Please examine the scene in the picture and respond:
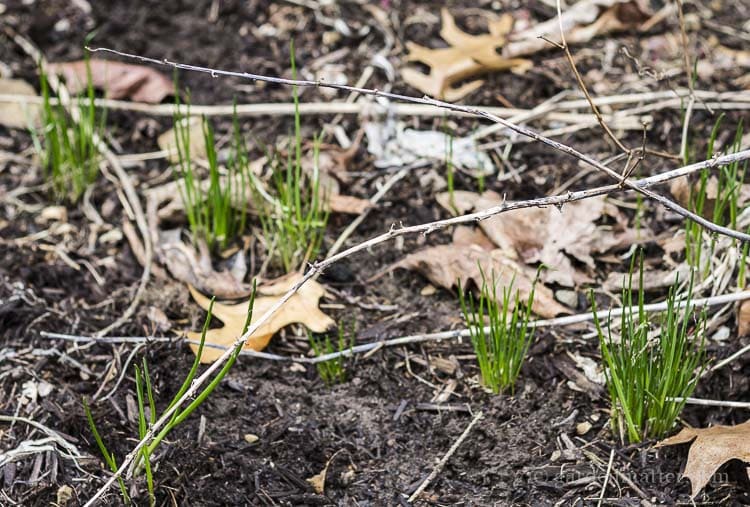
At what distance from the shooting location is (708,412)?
2184 millimetres

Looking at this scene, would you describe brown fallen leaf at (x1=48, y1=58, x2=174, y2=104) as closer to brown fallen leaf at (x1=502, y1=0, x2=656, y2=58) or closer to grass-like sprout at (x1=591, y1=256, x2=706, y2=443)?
brown fallen leaf at (x1=502, y1=0, x2=656, y2=58)

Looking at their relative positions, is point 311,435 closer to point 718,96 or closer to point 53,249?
point 53,249

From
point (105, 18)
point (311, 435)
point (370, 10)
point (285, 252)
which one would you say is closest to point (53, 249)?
point (285, 252)

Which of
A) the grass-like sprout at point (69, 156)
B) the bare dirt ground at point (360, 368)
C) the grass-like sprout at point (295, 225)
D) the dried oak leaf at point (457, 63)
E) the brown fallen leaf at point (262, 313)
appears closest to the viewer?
the bare dirt ground at point (360, 368)

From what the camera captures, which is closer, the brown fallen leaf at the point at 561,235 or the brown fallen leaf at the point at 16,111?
the brown fallen leaf at the point at 561,235

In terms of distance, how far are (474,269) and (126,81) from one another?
1797mm

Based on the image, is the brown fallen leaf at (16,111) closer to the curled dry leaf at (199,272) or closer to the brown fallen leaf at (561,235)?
the curled dry leaf at (199,272)

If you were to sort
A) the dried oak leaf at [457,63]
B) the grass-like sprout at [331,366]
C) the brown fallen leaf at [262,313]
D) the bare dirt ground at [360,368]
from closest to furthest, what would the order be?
1. the bare dirt ground at [360,368]
2. the grass-like sprout at [331,366]
3. the brown fallen leaf at [262,313]
4. the dried oak leaf at [457,63]

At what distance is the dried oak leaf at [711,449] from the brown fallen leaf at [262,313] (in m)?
1.02

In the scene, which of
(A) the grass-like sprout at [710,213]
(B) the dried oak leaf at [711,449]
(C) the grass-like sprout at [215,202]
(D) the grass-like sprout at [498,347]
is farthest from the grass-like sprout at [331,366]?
(A) the grass-like sprout at [710,213]

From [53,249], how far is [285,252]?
81cm

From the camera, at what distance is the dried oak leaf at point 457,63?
11.2 feet

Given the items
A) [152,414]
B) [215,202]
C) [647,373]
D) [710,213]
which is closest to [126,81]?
[215,202]

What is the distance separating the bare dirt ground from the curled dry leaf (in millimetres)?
65
